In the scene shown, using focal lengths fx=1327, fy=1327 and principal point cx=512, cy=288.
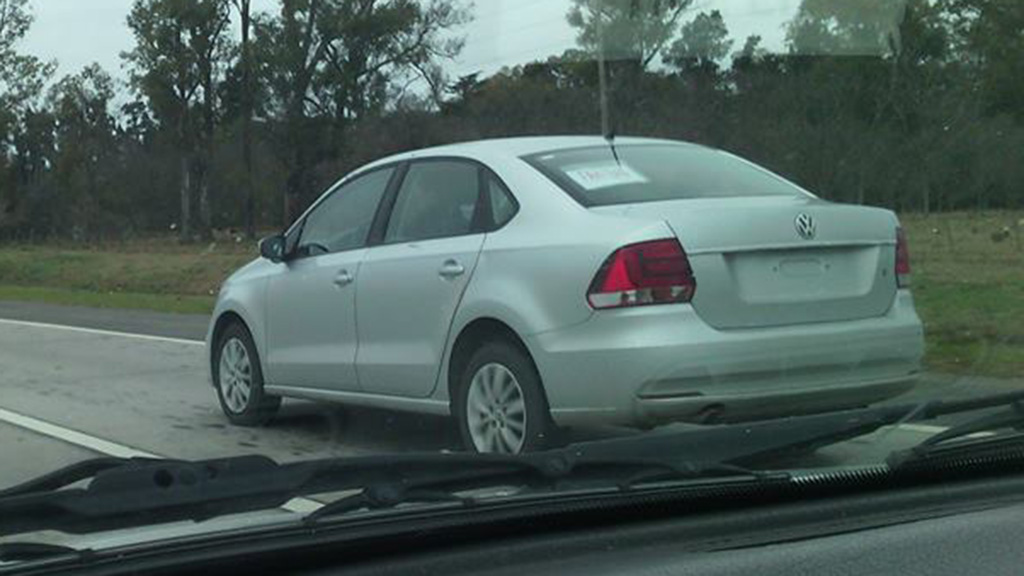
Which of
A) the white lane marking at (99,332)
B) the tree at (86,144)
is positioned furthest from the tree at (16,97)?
the white lane marking at (99,332)

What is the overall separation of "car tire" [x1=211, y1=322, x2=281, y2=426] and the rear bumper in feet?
9.62

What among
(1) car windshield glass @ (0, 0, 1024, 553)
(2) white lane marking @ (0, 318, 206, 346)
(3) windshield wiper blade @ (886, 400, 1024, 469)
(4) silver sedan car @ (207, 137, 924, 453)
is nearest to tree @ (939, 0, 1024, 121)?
(1) car windshield glass @ (0, 0, 1024, 553)

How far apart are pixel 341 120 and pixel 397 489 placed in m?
14.3

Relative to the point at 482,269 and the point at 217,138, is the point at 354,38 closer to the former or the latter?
the point at 217,138

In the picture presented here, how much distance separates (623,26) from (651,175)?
527cm

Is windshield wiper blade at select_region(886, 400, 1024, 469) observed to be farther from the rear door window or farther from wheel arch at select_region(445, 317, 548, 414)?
the rear door window

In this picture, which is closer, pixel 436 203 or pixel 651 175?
pixel 651 175

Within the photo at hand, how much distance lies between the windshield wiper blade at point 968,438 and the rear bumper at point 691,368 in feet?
4.37

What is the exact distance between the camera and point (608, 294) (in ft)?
18.8

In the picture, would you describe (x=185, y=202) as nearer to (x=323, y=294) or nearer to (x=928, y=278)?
(x=928, y=278)

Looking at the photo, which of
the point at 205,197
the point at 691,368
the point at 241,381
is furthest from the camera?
the point at 205,197

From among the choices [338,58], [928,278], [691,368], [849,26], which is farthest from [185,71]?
[691,368]

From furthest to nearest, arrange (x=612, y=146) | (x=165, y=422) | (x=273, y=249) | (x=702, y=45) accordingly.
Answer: (x=702, y=45)
(x=165, y=422)
(x=273, y=249)
(x=612, y=146)

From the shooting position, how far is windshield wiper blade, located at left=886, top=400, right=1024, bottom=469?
13.8ft
